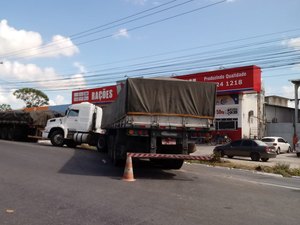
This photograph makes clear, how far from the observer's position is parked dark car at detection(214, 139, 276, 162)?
23469 millimetres

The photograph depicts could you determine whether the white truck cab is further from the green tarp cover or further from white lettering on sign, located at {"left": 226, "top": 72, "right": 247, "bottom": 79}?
white lettering on sign, located at {"left": 226, "top": 72, "right": 247, "bottom": 79}

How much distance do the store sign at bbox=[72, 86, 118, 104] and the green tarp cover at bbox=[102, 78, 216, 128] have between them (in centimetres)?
3339

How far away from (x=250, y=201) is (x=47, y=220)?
4.56m

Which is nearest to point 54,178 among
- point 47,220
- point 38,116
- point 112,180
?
point 112,180

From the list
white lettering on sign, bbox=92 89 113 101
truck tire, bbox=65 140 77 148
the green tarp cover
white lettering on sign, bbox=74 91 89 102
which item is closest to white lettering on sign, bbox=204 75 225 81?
white lettering on sign, bbox=92 89 113 101

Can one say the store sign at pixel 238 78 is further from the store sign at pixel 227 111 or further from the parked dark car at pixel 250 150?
the parked dark car at pixel 250 150

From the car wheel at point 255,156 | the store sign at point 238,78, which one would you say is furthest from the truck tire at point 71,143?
the store sign at point 238,78

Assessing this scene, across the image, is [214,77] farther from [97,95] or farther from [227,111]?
[97,95]

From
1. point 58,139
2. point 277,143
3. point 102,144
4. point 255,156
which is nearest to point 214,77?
point 277,143

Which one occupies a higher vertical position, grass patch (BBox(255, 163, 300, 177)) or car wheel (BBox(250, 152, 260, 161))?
car wheel (BBox(250, 152, 260, 161))

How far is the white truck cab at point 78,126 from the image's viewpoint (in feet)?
84.2

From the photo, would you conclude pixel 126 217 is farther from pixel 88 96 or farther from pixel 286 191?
pixel 88 96

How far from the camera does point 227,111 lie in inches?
1476

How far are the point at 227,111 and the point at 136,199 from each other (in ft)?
99.7
